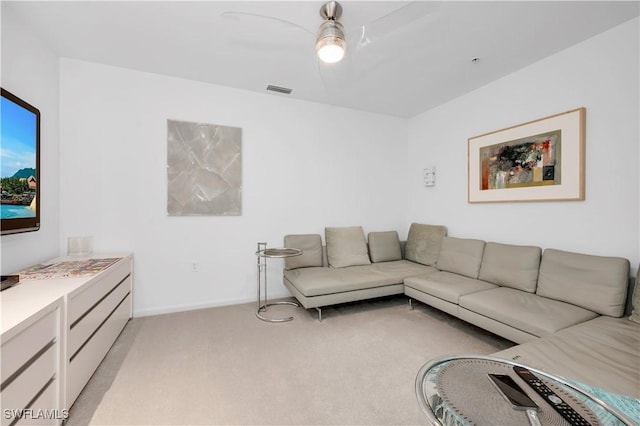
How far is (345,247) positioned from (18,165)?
3162 millimetres

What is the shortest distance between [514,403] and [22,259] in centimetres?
318

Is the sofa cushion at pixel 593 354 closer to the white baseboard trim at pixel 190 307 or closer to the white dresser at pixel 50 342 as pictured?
the white dresser at pixel 50 342

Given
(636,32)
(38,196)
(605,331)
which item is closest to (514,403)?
(605,331)

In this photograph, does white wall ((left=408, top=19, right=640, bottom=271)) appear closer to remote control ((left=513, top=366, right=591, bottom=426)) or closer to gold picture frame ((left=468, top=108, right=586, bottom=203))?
gold picture frame ((left=468, top=108, right=586, bottom=203))

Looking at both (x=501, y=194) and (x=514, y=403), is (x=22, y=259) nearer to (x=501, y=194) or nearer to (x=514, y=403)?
(x=514, y=403)

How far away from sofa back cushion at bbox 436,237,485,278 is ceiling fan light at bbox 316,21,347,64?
255 centimetres

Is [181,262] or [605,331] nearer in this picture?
[605,331]

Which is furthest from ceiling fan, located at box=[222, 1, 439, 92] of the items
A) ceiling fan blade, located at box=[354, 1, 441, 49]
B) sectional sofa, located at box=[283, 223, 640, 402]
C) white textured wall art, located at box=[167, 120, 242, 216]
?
sectional sofa, located at box=[283, 223, 640, 402]

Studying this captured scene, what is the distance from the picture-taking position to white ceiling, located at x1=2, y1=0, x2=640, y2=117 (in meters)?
1.95

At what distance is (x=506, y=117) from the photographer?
117 inches

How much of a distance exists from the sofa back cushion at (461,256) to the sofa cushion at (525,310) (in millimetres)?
511

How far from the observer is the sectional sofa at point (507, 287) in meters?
1.47

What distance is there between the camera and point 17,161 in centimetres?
183

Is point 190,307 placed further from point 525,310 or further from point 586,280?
point 586,280
